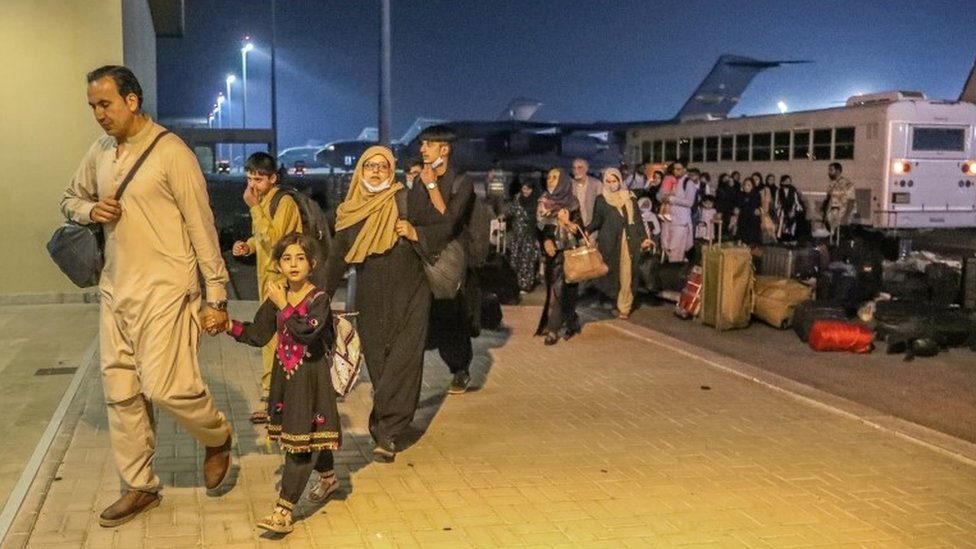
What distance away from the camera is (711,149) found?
25828mm

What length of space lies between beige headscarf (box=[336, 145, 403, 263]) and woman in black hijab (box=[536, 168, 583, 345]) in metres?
3.83

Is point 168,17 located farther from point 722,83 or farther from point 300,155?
point 300,155

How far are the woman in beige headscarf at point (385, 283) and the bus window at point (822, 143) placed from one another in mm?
16477

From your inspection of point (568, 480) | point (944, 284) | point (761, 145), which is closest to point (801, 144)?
point (761, 145)

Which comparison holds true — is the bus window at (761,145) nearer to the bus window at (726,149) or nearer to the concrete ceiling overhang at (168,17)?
the bus window at (726,149)

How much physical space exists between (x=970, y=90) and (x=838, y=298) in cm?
1641

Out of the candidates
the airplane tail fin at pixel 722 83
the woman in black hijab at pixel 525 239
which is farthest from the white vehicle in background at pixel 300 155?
the woman in black hijab at pixel 525 239

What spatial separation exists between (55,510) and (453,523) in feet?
6.50

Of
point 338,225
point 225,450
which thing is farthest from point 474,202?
point 225,450

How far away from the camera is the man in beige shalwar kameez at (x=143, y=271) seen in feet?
16.7

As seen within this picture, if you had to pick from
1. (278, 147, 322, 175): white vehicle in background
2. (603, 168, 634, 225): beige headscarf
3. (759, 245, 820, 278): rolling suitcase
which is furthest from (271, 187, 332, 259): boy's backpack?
(278, 147, 322, 175): white vehicle in background

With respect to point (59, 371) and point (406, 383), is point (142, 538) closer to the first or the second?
point (406, 383)

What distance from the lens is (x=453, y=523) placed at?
5305 millimetres

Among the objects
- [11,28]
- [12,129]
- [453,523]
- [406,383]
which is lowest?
[453,523]
